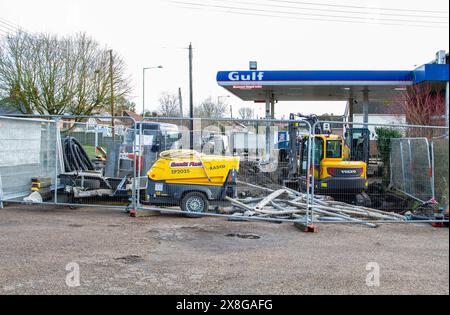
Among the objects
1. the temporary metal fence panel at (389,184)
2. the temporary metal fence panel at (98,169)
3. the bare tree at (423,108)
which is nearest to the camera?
the temporary metal fence panel at (389,184)

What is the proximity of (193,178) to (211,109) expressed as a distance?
54.0m

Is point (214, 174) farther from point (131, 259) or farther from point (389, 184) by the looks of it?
point (389, 184)

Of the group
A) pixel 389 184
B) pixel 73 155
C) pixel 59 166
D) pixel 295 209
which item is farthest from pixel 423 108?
pixel 59 166

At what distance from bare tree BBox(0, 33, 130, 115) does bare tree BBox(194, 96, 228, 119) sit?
31.9m

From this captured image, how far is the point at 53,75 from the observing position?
25.9 metres

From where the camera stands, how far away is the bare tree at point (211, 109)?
60838 millimetres

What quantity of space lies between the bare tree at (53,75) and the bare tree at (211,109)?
31866mm

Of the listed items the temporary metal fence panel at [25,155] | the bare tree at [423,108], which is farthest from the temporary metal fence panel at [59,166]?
the bare tree at [423,108]

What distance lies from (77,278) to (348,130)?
12851 mm

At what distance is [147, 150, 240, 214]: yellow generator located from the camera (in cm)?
951

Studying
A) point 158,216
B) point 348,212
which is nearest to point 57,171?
point 158,216

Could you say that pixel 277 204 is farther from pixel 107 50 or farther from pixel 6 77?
pixel 107 50

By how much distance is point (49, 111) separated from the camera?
2636 cm

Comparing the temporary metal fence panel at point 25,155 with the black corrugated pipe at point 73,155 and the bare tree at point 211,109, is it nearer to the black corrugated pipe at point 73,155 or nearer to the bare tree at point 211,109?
the black corrugated pipe at point 73,155
